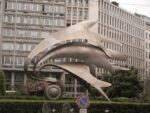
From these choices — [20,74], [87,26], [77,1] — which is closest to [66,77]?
[20,74]

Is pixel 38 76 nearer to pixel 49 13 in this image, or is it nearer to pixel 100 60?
pixel 100 60

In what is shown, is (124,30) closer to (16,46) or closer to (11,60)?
(16,46)

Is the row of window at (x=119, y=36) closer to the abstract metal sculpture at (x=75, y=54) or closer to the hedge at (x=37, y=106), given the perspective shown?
the abstract metal sculpture at (x=75, y=54)

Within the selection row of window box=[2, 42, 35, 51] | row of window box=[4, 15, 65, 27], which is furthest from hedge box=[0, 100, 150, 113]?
row of window box=[4, 15, 65, 27]

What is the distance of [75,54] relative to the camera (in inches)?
1401

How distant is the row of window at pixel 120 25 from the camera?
95100mm

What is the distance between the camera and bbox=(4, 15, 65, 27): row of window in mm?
81125

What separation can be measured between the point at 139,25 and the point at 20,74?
148 ft

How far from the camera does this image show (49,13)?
8375cm

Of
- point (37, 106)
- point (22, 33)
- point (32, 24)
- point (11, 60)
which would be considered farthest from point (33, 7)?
point (37, 106)

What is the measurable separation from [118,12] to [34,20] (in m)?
28.1

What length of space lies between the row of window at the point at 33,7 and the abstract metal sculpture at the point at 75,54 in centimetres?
4684

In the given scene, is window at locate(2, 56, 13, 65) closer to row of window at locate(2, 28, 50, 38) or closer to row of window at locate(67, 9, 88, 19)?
row of window at locate(2, 28, 50, 38)

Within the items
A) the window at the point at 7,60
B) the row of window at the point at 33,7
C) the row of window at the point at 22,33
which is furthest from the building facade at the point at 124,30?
the window at the point at 7,60
